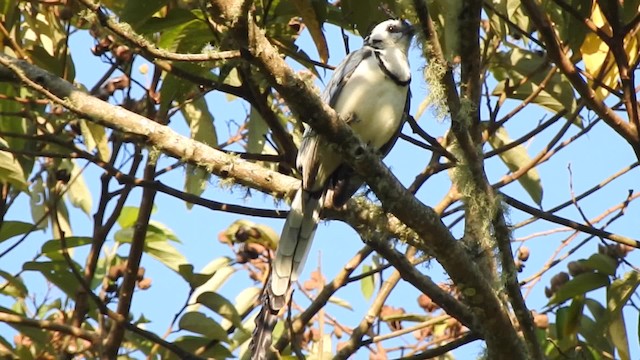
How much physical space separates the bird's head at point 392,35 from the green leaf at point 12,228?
4.58ft

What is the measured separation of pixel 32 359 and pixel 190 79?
1265 mm

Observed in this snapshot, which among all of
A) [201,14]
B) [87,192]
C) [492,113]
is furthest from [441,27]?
[87,192]

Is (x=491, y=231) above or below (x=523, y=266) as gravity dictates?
below

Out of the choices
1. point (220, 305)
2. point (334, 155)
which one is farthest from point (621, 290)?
point (220, 305)

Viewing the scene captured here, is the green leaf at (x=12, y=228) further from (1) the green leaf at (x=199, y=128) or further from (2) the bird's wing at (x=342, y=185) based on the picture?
(2) the bird's wing at (x=342, y=185)

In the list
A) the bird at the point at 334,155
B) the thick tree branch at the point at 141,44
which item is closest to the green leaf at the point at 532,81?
the bird at the point at 334,155

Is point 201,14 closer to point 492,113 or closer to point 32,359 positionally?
point 492,113

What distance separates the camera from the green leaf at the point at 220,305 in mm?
3570

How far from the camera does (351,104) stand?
3.47 meters

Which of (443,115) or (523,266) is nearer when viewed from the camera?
(443,115)

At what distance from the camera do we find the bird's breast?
11.3ft

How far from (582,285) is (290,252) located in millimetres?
1012

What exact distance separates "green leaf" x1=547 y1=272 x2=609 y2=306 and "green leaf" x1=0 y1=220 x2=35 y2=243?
1870mm

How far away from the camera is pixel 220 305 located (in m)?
3.58
